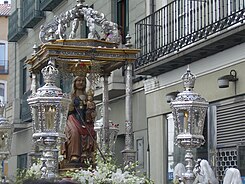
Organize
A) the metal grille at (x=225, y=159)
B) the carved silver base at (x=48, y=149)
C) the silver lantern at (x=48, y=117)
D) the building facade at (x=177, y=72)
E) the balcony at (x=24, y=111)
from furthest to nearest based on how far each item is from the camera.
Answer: the balcony at (x=24, y=111) → the metal grille at (x=225, y=159) → the building facade at (x=177, y=72) → the silver lantern at (x=48, y=117) → the carved silver base at (x=48, y=149)

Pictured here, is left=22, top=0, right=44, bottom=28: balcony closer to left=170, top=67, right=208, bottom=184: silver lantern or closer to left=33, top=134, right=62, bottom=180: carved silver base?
left=33, top=134, right=62, bottom=180: carved silver base

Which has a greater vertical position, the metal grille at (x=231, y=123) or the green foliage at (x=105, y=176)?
the metal grille at (x=231, y=123)

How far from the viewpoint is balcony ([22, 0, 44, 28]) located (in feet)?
92.5

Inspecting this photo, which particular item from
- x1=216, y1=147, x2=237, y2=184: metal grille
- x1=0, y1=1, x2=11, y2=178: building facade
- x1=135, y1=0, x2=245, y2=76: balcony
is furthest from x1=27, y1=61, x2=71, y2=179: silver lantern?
x1=0, y1=1, x2=11, y2=178: building facade

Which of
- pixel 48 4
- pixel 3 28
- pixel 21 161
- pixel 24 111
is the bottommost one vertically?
pixel 21 161

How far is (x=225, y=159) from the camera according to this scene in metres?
15.0

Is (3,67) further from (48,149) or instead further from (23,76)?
(48,149)

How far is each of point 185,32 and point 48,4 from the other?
1099 centimetres

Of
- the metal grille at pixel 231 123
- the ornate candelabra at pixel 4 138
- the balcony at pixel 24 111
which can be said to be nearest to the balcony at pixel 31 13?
the balcony at pixel 24 111

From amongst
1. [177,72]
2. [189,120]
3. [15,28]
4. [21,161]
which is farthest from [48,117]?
[15,28]

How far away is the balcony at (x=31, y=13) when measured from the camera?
28.2 meters

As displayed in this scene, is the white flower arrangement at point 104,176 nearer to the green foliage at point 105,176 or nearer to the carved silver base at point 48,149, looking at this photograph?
the green foliage at point 105,176

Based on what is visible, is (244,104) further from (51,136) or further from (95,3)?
(95,3)

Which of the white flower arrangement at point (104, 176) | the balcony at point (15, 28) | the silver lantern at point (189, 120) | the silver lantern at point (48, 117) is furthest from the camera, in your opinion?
the balcony at point (15, 28)
